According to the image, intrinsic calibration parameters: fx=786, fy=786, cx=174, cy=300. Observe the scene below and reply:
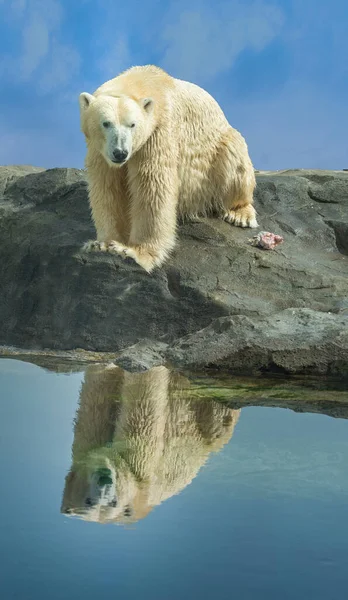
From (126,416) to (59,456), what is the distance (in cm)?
75

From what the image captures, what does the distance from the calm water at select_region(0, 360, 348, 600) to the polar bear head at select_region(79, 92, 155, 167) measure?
2.88 m

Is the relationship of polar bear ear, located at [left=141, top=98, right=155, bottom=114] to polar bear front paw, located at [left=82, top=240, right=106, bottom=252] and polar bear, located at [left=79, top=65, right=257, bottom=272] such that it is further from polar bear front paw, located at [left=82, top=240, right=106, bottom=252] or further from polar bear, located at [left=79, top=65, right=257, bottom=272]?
polar bear front paw, located at [left=82, top=240, right=106, bottom=252]

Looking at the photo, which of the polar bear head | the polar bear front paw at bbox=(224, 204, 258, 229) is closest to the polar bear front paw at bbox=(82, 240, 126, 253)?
the polar bear head

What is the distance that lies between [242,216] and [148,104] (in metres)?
1.78

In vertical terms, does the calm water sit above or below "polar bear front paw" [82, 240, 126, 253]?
below

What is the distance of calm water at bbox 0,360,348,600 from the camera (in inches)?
80.5

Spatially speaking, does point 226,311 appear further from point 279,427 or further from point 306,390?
point 279,427

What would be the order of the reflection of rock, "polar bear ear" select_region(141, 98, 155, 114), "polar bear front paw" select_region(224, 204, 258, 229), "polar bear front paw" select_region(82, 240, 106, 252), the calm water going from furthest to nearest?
"polar bear front paw" select_region(224, 204, 258, 229) → "polar bear front paw" select_region(82, 240, 106, 252) → "polar bear ear" select_region(141, 98, 155, 114) → the reflection of rock → the calm water

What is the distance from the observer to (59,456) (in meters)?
3.21

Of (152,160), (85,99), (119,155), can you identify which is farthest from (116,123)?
(152,160)

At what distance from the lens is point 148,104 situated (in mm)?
6953

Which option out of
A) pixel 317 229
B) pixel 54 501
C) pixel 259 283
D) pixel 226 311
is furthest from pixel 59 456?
pixel 317 229

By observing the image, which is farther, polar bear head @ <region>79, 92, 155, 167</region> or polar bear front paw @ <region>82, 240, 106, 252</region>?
polar bear front paw @ <region>82, 240, 106, 252</region>

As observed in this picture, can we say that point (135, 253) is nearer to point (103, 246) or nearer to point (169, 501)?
point (103, 246)
